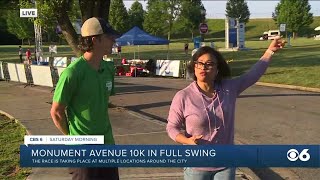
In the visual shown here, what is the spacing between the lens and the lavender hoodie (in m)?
3.39

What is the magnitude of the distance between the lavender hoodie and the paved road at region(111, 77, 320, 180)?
118 inches

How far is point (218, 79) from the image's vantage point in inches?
141

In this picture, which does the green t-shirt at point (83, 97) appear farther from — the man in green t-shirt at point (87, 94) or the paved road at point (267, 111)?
the paved road at point (267, 111)

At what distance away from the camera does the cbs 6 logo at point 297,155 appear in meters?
2.91

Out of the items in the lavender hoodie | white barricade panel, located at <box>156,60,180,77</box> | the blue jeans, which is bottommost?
white barricade panel, located at <box>156,60,180,77</box>

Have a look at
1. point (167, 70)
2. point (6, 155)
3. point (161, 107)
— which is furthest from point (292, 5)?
point (6, 155)

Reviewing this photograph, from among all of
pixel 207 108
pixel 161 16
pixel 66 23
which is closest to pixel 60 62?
pixel 66 23

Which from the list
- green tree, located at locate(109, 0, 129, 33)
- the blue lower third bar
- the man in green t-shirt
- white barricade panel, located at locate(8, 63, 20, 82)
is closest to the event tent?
white barricade panel, located at locate(8, 63, 20, 82)

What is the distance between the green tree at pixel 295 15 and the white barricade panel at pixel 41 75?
269ft

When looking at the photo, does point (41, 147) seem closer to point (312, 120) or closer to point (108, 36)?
point (108, 36)

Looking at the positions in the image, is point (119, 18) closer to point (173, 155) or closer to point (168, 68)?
point (168, 68)

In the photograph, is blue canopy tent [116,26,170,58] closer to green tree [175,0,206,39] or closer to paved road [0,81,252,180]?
paved road [0,81,252,180]

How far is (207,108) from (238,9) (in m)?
123

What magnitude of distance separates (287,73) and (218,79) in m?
18.6
